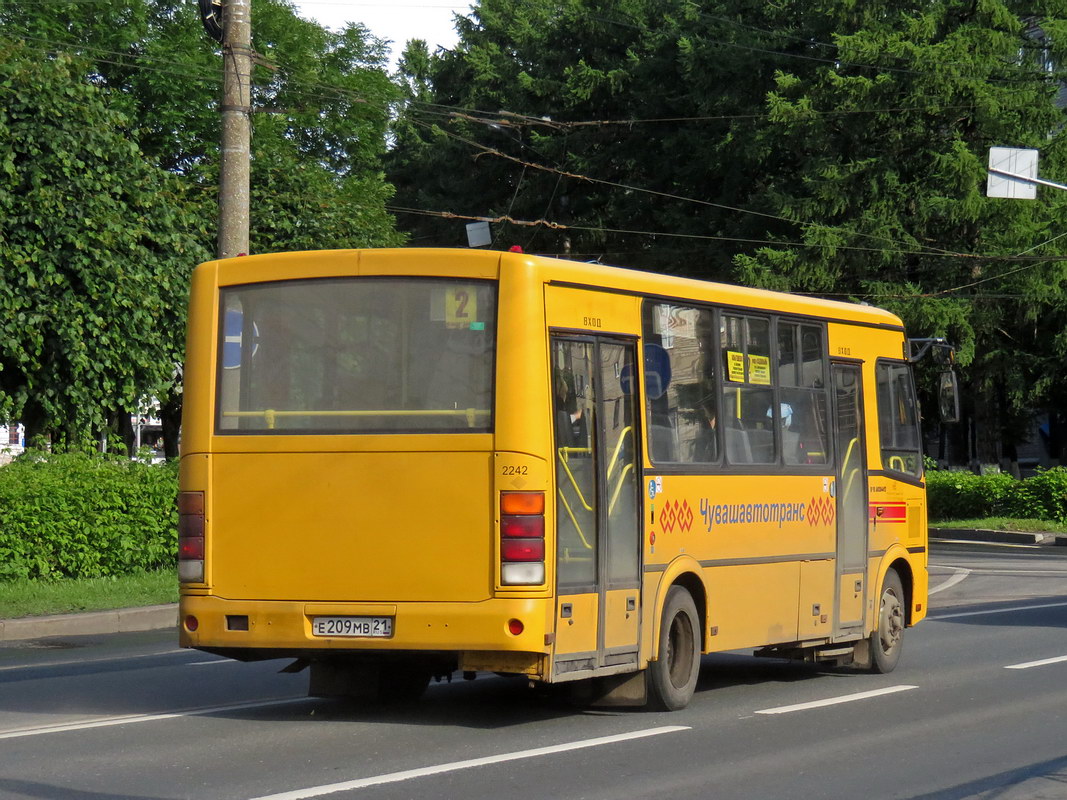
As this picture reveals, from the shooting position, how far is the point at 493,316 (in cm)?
956

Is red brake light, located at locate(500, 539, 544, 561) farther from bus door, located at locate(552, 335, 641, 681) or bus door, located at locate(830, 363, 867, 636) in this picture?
bus door, located at locate(830, 363, 867, 636)

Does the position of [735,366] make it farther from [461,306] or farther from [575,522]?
[461,306]

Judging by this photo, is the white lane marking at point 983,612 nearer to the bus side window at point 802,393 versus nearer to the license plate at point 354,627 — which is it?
the bus side window at point 802,393

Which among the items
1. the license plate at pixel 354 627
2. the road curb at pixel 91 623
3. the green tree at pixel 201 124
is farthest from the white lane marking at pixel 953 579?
the license plate at pixel 354 627

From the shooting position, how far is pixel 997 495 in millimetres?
38031

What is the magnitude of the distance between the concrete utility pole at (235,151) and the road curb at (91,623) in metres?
3.84

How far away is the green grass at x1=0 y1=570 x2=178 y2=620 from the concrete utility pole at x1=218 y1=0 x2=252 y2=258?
12.4 feet

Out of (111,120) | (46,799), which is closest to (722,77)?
(111,120)

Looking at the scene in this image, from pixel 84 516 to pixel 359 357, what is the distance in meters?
10.6

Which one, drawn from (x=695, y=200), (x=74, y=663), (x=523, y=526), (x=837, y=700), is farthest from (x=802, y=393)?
(x=695, y=200)

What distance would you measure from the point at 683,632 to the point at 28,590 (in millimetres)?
9533

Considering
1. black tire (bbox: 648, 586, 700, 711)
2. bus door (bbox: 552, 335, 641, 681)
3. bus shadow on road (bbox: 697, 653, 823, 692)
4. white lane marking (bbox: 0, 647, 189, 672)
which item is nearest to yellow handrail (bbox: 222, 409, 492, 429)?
bus door (bbox: 552, 335, 641, 681)

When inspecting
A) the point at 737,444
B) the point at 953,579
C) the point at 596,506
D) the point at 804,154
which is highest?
the point at 804,154

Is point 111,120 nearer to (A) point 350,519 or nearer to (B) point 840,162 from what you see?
(A) point 350,519
